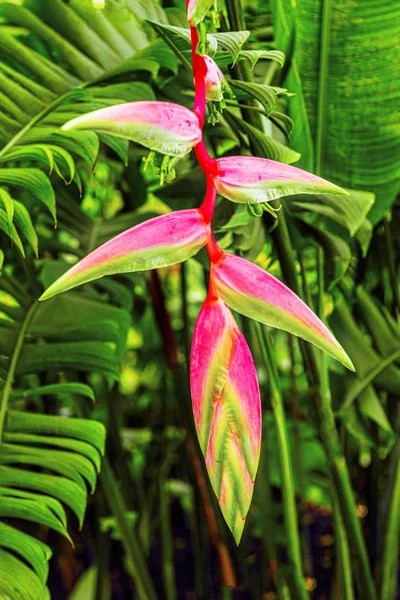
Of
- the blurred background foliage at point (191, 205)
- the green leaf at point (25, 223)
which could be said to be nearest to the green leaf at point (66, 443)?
the blurred background foliage at point (191, 205)

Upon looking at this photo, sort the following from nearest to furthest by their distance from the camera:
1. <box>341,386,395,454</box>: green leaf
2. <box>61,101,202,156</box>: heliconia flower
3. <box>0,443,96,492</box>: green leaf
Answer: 1. <box>61,101,202,156</box>: heliconia flower
2. <box>0,443,96,492</box>: green leaf
3. <box>341,386,395,454</box>: green leaf

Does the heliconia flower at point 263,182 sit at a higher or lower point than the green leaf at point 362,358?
higher

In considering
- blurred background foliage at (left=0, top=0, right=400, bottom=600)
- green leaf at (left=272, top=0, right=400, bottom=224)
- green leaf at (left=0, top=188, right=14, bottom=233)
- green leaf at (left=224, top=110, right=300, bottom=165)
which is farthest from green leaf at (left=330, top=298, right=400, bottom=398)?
green leaf at (left=0, top=188, right=14, bottom=233)

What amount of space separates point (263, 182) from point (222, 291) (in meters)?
0.04

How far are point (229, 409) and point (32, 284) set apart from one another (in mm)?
391

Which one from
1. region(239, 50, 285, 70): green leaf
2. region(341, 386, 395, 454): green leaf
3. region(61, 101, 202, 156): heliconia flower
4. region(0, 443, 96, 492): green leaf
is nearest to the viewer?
region(61, 101, 202, 156): heliconia flower

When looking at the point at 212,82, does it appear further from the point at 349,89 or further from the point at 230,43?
the point at 349,89

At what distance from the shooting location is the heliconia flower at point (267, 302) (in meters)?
0.21

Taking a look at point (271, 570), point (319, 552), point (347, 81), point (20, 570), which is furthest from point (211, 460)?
point (319, 552)

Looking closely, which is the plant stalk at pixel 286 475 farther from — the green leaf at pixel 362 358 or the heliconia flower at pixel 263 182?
the heliconia flower at pixel 263 182

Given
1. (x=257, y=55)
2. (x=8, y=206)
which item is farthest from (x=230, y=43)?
(x=8, y=206)

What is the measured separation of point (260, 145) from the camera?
390 mm

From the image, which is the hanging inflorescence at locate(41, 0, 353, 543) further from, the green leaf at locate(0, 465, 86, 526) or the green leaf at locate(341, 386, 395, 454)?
the green leaf at locate(341, 386, 395, 454)

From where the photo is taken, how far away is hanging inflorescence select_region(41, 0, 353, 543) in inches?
7.9
